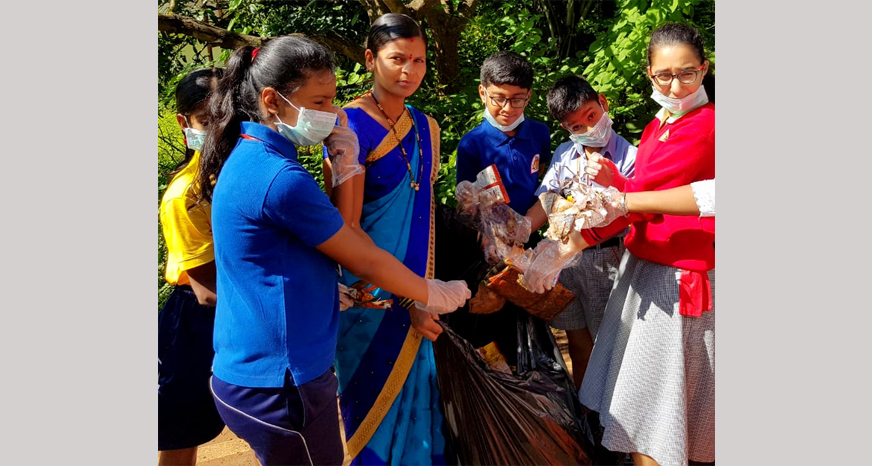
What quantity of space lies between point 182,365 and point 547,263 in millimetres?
1402

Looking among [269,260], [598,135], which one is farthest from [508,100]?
[269,260]

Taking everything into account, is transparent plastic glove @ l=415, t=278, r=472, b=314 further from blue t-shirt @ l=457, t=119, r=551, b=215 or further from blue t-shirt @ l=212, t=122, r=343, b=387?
blue t-shirt @ l=457, t=119, r=551, b=215

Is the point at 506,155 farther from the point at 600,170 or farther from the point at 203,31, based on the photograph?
the point at 203,31

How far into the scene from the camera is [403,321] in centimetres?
276

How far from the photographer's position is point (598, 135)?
3055 millimetres

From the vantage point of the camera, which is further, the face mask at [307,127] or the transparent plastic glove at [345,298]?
the transparent plastic glove at [345,298]

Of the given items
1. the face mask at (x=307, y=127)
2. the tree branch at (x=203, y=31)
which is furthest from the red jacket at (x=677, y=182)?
the tree branch at (x=203, y=31)

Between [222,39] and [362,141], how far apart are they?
3011 millimetres

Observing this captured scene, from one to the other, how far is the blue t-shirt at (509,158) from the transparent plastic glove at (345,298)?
0.93 meters

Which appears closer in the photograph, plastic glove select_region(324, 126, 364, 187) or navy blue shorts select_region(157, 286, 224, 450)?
plastic glove select_region(324, 126, 364, 187)

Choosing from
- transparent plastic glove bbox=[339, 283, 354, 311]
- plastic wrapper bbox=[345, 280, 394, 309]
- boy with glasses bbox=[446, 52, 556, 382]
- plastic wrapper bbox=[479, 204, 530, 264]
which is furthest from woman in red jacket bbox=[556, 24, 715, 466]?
transparent plastic glove bbox=[339, 283, 354, 311]

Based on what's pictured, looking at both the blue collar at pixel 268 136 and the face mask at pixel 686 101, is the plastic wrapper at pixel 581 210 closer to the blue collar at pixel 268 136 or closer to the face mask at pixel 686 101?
the face mask at pixel 686 101

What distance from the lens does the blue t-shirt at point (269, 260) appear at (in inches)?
72.8

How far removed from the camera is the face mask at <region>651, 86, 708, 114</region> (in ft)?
8.21
